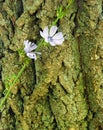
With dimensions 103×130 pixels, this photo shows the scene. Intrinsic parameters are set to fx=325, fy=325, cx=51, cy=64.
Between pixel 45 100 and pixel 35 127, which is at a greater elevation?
pixel 45 100

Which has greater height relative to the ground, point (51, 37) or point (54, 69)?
point (51, 37)

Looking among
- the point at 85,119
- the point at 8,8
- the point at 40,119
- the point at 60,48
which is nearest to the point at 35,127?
the point at 40,119

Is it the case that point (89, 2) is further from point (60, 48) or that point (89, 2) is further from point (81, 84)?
point (81, 84)

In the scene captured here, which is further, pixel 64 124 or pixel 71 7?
pixel 64 124

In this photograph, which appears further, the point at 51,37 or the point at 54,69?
the point at 54,69

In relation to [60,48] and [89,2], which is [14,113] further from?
[89,2]

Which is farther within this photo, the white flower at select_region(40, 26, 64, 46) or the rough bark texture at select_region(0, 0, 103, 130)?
the rough bark texture at select_region(0, 0, 103, 130)

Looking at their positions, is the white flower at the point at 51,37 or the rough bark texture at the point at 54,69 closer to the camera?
the white flower at the point at 51,37

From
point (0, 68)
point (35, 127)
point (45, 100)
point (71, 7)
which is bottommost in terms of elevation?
point (35, 127)
